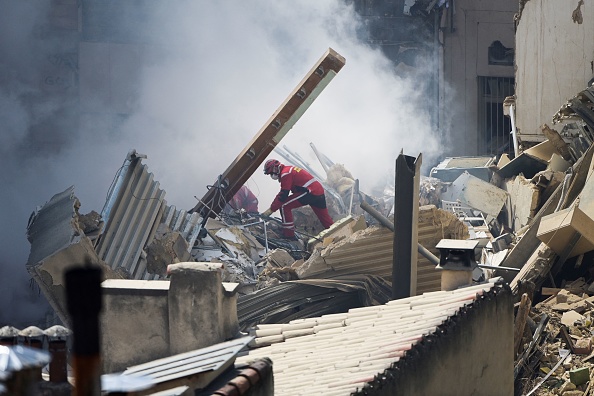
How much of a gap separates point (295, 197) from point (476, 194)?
3429 mm

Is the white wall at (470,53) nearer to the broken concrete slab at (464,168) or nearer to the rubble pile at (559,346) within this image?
the broken concrete slab at (464,168)

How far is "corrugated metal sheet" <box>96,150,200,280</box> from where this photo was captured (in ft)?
52.9

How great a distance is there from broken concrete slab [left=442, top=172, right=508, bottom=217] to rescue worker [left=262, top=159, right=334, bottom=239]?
2.69 m

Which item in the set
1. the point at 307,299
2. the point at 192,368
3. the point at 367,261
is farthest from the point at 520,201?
the point at 192,368

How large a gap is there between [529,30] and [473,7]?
7274 millimetres

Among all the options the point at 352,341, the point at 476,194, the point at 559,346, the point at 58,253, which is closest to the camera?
the point at 352,341

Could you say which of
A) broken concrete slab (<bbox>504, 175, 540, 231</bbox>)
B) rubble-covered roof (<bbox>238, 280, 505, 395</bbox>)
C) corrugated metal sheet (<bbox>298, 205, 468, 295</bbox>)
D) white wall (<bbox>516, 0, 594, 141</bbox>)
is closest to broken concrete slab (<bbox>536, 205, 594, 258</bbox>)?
corrugated metal sheet (<bbox>298, 205, 468, 295</bbox>)

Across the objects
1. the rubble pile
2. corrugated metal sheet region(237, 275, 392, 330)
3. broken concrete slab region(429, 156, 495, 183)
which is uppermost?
broken concrete slab region(429, 156, 495, 183)

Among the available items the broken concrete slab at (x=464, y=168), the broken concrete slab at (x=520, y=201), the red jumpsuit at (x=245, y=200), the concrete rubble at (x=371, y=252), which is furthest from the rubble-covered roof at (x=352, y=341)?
the broken concrete slab at (x=464, y=168)

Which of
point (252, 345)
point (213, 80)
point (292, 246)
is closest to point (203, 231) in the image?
point (292, 246)

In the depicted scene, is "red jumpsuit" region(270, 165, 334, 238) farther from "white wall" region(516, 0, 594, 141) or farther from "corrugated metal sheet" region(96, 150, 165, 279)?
"white wall" region(516, 0, 594, 141)

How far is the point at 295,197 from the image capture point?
19438mm

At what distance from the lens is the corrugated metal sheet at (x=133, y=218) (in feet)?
52.9

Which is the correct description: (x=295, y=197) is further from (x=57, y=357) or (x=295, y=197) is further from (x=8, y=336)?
(x=57, y=357)
